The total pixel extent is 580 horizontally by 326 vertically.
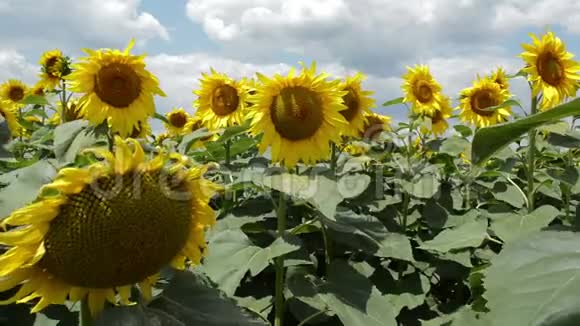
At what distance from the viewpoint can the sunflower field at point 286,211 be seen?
124 cm

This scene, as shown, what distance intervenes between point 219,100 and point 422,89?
2309 millimetres

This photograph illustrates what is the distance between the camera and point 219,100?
4.53 metres

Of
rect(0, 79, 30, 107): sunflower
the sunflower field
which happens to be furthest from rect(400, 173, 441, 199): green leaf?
rect(0, 79, 30, 107): sunflower

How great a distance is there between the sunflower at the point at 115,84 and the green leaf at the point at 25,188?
73.2 inches

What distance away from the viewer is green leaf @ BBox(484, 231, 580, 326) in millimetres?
841

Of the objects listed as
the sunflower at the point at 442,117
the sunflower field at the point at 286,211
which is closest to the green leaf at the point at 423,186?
the sunflower field at the point at 286,211

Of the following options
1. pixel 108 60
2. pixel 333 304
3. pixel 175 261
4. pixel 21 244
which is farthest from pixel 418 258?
pixel 21 244

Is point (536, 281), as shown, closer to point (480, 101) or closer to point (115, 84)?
point (115, 84)

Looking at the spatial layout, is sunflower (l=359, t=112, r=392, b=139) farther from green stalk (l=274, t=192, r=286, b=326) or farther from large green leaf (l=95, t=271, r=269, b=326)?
large green leaf (l=95, t=271, r=269, b=326)

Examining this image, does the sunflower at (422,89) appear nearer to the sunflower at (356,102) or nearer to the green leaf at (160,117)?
the sunflower at (356,102)

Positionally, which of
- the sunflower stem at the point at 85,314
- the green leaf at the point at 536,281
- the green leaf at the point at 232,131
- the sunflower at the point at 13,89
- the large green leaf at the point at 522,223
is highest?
the sunflower at the point at 13,89

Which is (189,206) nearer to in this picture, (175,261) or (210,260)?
(175,261)

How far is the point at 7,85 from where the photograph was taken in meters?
8.73

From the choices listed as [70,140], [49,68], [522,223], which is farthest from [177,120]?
[522,223]
